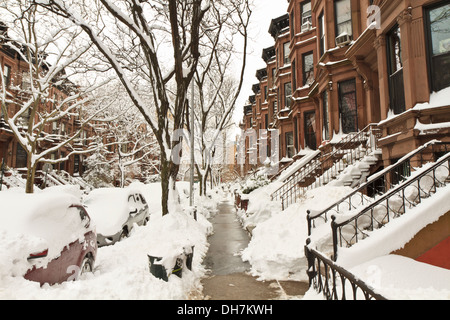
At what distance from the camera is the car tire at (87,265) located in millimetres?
5285

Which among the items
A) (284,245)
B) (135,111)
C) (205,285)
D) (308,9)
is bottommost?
(205,285)

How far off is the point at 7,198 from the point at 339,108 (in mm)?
13300

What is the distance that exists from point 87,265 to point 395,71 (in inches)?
395

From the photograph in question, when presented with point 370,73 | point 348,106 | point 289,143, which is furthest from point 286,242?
point 289,143

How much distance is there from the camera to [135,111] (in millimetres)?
29547

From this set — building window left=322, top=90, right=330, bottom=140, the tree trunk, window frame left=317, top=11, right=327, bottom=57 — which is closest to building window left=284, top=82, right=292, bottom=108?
window frame left=317, top=11, right=327, bottom=57

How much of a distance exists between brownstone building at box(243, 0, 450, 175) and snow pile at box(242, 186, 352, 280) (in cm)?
248

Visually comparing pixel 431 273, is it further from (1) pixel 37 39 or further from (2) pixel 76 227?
(1) pixel 37 39

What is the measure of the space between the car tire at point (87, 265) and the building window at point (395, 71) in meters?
9.21

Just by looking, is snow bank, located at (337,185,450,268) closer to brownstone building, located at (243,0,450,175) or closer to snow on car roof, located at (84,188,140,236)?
brownstone building, located at (243,0,450,175)

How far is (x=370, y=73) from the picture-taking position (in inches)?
478

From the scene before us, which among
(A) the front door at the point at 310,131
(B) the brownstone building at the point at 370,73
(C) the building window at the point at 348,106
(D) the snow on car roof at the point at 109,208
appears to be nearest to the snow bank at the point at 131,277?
(D) the snow on car roof at the point at 109,208

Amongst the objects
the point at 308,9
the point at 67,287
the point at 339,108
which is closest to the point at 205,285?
the point at 67,287

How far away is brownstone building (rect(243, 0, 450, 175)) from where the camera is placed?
7426mm
